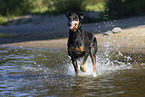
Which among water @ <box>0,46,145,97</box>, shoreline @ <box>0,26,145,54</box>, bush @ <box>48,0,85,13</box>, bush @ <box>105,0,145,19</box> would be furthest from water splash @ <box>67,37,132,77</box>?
bush @ <box>48,0,85,13</box>

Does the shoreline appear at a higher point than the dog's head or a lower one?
lower

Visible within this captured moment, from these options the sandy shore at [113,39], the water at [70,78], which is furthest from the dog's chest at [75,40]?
the sandy shore at [113,39]

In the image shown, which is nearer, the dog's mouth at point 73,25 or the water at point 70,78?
the water at point 70,78

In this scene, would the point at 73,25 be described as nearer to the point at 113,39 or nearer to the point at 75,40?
the point at 75,40

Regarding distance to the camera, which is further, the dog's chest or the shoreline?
the shoreline

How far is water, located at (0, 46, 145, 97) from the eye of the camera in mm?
6711

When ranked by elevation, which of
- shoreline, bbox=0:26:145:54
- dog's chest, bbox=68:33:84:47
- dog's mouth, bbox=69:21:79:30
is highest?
dog's mouth, bbox=69:21:79:30

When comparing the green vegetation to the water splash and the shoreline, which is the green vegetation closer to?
the shoreline

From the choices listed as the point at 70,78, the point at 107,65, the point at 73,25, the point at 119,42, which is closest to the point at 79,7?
the point at 119,42

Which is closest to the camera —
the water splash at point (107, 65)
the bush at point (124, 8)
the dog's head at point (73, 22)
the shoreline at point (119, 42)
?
the dog's head at point (73, 22)

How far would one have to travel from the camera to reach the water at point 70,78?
22.0 feet

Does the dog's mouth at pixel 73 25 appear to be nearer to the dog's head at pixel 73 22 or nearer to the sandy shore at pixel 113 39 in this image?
the dog's head at pixel 73 22

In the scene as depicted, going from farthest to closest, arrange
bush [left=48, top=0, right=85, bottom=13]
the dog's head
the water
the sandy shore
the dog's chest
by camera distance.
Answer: bush [left=48, top=0, right=85, bottom=13] → the sandy shore → the dog's chest → the dog's head → the water

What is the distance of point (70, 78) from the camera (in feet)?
27.3
